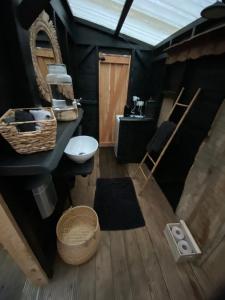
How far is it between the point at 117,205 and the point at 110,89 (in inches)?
91.7

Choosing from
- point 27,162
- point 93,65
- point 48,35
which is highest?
point 48,35

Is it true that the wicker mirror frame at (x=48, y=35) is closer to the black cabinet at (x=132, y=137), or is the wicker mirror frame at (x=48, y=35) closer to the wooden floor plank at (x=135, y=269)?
the black cabinet at (x=132, y=137)

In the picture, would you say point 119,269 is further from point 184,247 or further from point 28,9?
point 28,9

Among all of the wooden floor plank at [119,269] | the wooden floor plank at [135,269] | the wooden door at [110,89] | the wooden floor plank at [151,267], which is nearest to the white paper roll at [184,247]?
the wooden floor plank at [151,267]

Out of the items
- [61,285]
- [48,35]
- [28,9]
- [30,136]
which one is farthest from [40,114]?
[61,285]

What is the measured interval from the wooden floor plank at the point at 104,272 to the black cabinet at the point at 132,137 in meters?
1.51

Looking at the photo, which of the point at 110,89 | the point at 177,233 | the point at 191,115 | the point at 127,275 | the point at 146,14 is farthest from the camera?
the point at 110,89

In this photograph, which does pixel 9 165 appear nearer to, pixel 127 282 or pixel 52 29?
pixel 127 282

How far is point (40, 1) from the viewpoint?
0.76 metres

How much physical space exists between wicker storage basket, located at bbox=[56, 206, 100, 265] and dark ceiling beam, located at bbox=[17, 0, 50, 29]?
57.6 inches

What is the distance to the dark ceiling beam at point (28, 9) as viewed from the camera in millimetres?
765

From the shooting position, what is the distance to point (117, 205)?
1866mm

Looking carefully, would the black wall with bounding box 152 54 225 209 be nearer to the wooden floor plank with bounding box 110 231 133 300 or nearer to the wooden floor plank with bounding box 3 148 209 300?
the wooden floor plank with bounding box 3 148 209 300

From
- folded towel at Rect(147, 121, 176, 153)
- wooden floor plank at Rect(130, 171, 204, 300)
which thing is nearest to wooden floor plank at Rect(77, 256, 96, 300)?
wooden floor plank at Rect(130, 171, 204, 300)
